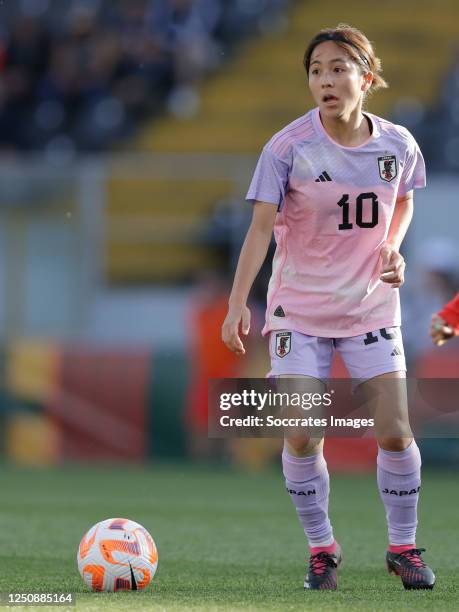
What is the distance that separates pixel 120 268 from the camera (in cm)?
→ 1355

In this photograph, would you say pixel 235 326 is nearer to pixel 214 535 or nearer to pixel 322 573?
pixel 322 573

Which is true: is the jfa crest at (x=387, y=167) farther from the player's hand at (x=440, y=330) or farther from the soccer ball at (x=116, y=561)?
the soccer ball at (x=116, y=561)

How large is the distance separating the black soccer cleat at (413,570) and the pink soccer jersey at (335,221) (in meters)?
0.88

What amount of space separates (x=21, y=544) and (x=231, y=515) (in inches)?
79.1

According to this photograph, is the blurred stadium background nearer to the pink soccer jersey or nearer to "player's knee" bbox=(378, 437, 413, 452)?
the pink soccer jersey

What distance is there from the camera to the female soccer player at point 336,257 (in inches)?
216

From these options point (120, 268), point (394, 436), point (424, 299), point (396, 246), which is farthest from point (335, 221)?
point (120, 268)

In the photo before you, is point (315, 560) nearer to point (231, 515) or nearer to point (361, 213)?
point (361, 213)

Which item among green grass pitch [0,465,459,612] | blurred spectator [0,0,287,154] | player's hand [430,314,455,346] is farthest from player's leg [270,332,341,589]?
blurred spectator [0,0,287,154]

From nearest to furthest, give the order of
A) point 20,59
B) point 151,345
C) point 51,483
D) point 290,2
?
point 51,483
point 151,345
point 20,59
point 290,2

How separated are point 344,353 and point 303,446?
396 millimetres

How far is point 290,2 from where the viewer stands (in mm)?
18766

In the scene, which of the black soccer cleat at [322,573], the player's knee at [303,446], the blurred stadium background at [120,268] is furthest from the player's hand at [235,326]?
the blurred stadium background at [120,268]

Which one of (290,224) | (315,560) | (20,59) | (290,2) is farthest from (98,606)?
(290,2)
